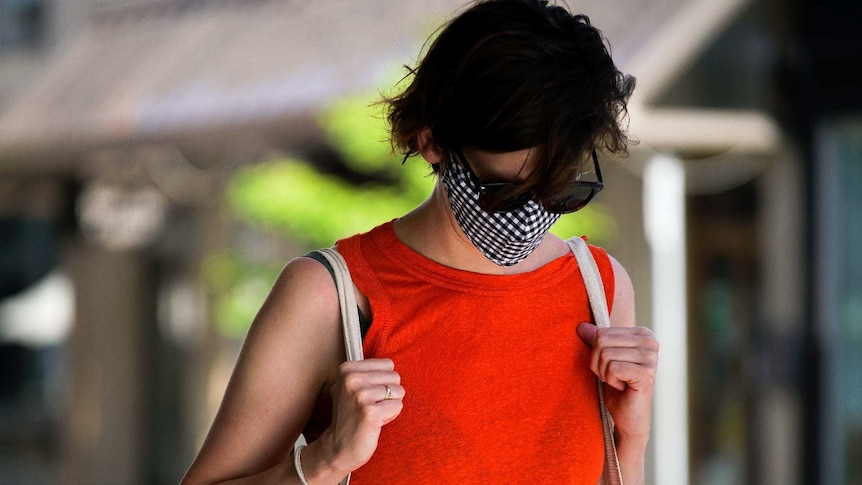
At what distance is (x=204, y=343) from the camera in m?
9.97

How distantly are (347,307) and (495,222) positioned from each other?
0.84 feet

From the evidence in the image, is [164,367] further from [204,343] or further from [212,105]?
[212,105]

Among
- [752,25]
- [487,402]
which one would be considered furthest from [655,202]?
[487,402]

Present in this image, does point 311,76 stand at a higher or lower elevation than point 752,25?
lower

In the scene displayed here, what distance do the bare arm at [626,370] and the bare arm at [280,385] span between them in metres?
0.34

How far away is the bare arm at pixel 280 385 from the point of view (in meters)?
1.77

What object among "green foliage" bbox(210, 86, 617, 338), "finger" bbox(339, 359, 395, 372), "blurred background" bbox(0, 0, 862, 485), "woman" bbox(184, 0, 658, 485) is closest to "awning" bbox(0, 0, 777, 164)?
"blurred background" bbox(0, 0, 862, 485)

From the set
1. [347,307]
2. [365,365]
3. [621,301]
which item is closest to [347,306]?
[347,307]

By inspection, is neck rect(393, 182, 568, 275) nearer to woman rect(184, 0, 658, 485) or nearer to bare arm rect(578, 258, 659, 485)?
woman rect(184, 0, 658, 485)

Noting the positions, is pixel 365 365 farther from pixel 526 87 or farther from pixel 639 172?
pixel 639 172

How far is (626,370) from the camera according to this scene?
5.95 feet

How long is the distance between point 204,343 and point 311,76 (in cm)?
365

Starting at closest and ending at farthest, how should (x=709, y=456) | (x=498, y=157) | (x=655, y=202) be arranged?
(x=498, y=157), (x=655, y=202), (x=709, y=456)

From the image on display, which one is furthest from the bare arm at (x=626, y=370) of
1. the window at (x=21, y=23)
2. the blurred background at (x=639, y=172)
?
the window at (x=21, y=23)
